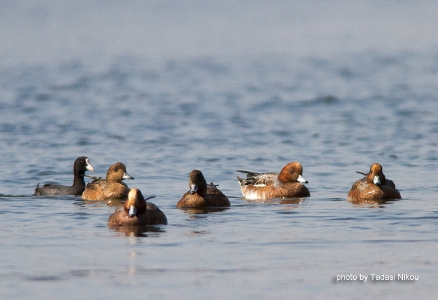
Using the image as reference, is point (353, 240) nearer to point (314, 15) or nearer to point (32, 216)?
point (32, 216)

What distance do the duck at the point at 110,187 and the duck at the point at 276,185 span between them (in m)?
2.10

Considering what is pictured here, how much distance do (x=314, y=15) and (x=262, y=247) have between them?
4947 cm

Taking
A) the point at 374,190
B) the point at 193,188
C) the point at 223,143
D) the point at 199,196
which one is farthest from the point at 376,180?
the point at 223,143

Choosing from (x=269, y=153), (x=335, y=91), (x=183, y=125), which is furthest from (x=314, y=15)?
(x=269, y=153)

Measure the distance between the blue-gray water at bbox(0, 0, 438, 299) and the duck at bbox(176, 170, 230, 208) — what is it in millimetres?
434

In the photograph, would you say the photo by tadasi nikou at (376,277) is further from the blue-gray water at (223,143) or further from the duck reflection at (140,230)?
the duck reflection at (140,230)

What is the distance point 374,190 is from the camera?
15820mm

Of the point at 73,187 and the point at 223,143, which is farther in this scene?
the point at 223,143

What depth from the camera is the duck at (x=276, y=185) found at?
660 inches

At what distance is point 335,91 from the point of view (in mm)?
35656

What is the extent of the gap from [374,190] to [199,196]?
2.90m

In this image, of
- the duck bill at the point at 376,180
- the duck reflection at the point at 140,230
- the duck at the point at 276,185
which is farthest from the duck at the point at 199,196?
the duck bill at the point at 376,180

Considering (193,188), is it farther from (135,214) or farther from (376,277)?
(376,277)

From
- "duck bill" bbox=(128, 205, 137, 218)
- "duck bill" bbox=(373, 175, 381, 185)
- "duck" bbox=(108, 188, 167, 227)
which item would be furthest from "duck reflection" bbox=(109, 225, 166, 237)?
"duck bill" bbox=(373, 175, 381, 185)
